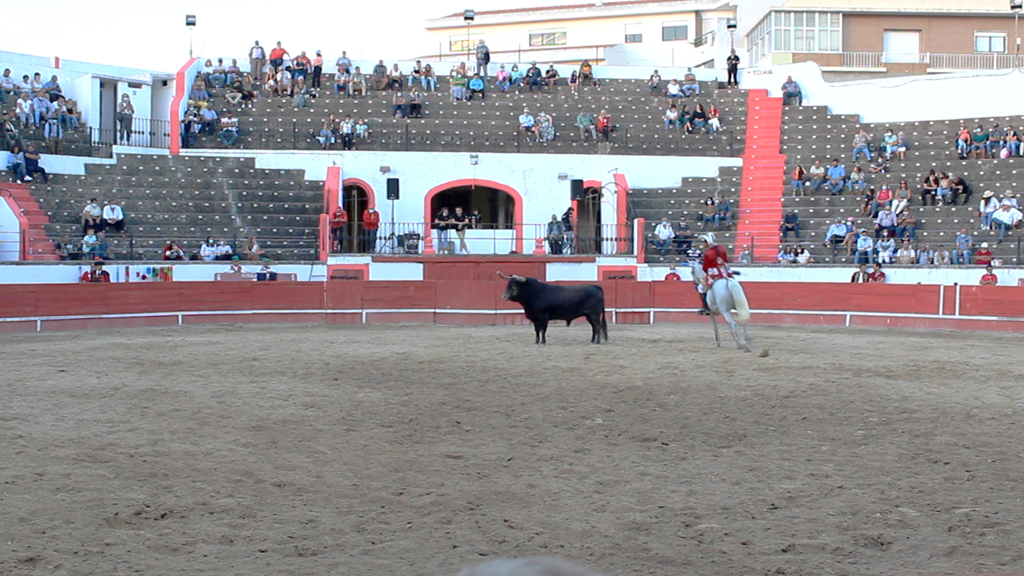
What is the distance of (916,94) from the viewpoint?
32062 mm

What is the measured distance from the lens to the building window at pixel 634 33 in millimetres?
61625

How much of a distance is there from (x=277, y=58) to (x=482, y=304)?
1445 centimetres

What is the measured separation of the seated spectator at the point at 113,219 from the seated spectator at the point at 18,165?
2.31 metres

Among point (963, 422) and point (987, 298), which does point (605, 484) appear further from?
point (987, 298)

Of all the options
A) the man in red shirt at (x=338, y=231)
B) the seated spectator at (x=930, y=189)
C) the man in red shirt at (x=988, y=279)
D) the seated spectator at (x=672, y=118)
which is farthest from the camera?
the seated spectator at (x=672, y=118)

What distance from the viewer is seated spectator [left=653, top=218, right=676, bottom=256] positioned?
28.0 m

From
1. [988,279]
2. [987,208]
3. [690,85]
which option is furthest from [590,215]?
[988,279]

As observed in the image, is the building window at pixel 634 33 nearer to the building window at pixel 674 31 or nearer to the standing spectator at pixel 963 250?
the building window at pixel 674 31

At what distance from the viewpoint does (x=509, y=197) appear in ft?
105

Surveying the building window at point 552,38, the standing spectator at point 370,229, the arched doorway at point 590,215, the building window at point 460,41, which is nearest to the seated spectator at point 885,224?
the arched doorway at point 590,215

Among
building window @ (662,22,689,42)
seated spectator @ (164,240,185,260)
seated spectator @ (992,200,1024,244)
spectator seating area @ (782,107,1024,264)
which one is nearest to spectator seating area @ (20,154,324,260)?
seated spectator @ (164,240,185,260)

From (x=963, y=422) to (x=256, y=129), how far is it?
982 inches

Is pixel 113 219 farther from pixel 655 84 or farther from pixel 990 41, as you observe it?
pixel 990 41

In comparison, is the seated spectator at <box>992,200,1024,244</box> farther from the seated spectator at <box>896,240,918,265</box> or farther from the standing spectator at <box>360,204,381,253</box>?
the standing spectator at <box>360,204,381,253</box>
